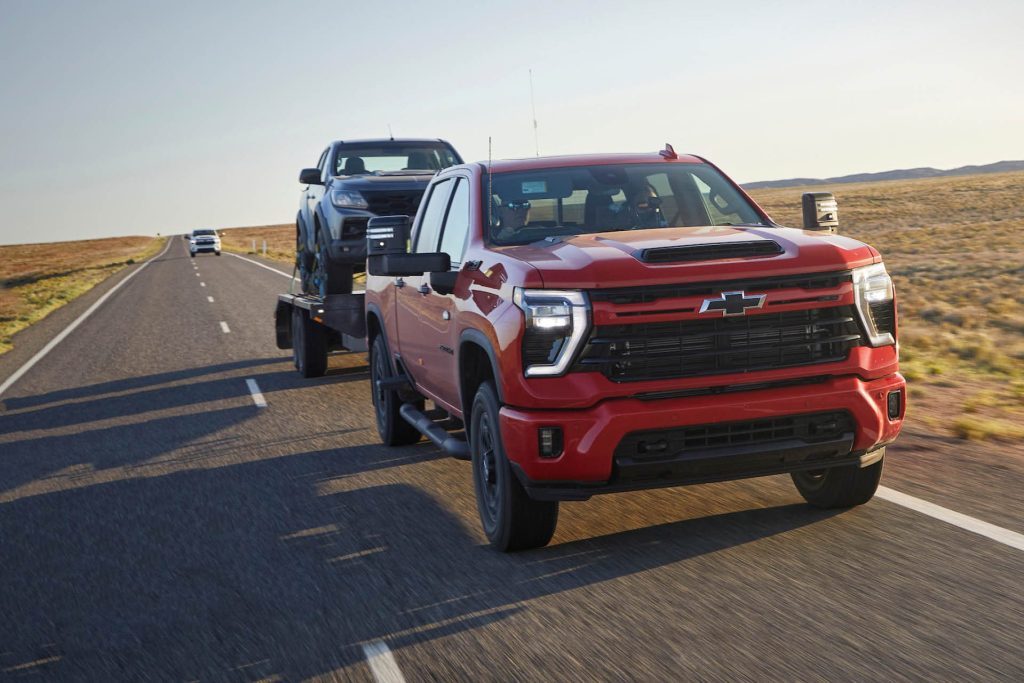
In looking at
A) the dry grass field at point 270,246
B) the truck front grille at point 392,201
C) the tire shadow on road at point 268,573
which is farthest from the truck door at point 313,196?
the dry grass field at point 270,246

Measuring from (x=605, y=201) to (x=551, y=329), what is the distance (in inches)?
68.0

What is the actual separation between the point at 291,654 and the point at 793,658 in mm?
1935

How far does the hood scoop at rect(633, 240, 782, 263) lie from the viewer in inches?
200

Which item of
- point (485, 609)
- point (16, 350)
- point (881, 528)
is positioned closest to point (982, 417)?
point (881, 528)

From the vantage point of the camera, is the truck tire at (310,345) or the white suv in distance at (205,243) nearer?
the truck tire at (310,345)

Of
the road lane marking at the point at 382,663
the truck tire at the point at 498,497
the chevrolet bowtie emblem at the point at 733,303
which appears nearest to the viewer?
the road lane marking at the point at 382,663

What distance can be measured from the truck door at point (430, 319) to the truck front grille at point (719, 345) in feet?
5.12

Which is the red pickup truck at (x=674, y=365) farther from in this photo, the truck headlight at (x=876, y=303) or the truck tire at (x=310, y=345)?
the truck tire at (x=310, y=345)

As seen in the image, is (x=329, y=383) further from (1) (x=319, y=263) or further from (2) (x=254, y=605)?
(2) (x=254, y=605)

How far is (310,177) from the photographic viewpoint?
44.0 feet

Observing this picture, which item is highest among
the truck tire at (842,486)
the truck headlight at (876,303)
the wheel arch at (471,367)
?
the truck headlight at (876,303)

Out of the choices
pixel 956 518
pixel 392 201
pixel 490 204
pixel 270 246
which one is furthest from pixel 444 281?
pixel 270 246

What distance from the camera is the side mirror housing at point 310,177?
13.4 meters

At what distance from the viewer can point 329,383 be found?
1309 cm
